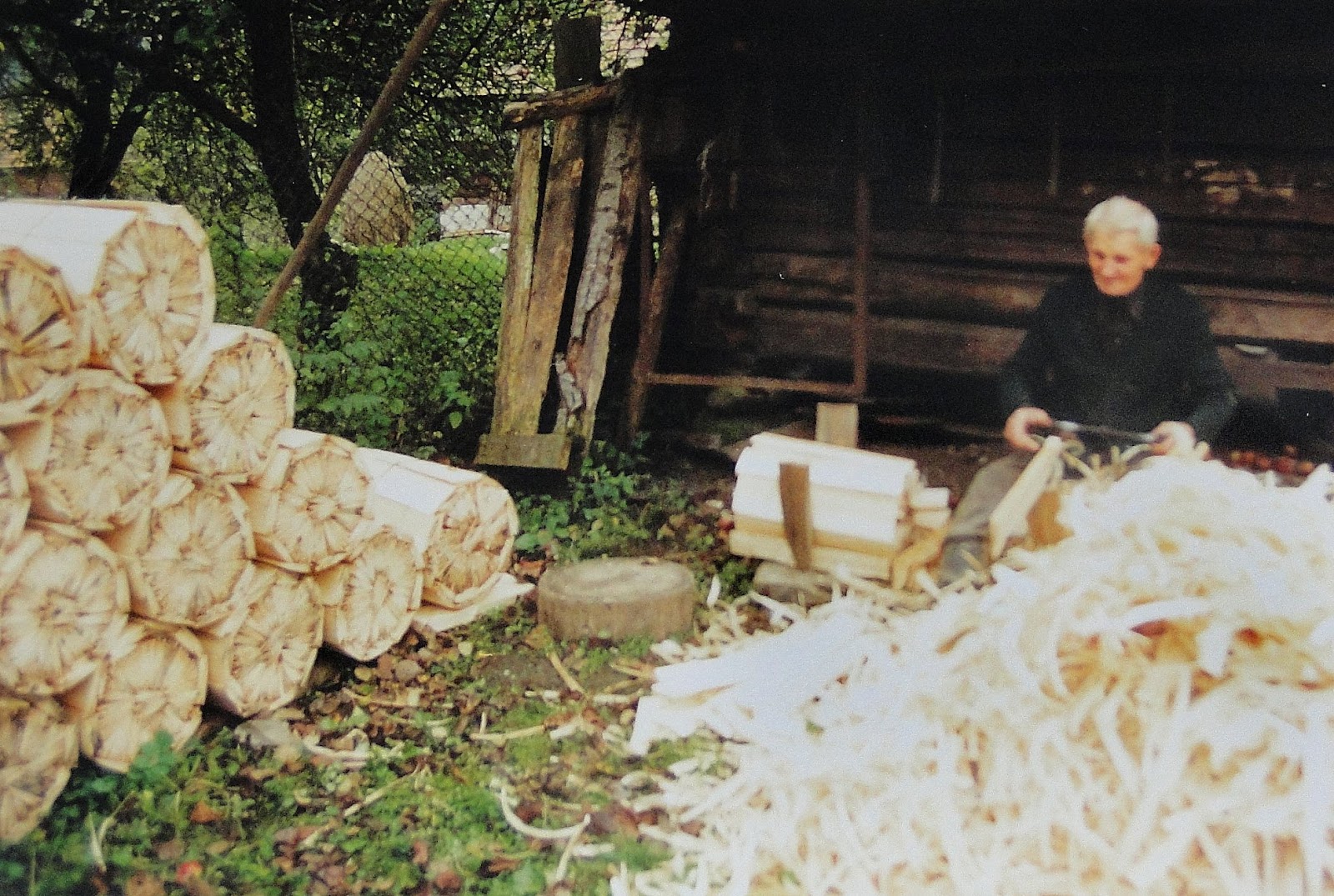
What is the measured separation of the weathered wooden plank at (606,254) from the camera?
5590 mm

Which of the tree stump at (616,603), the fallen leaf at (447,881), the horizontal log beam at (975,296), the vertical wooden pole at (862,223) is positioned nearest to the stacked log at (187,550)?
the fallen leaf at (447,881)

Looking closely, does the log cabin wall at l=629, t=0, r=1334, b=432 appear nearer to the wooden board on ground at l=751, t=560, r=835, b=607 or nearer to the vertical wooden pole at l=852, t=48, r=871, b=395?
the vertical wooden pole at l=852, t=48, r=871, b=395

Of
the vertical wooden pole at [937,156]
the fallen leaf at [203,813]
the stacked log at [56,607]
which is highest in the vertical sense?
the vertical wooden pole at [937,156]

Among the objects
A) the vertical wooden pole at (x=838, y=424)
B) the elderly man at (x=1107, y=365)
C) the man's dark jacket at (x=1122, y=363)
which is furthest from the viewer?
the vertical wooden pole at (x=838, y=424)

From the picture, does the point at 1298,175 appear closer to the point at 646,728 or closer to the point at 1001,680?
the point at 1001,680

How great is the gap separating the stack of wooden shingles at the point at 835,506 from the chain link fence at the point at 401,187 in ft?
6.48

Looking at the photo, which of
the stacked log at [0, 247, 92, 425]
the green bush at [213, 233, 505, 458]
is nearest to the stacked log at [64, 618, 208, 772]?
the stacked log at [0, 247, 92, 425]

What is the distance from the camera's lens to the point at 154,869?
106 inches

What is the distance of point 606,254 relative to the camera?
566cm

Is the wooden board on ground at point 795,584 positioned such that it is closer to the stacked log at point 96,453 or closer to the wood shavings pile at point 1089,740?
the wood shavings pile at point 1089,740

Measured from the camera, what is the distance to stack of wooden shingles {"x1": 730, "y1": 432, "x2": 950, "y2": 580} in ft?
13.4

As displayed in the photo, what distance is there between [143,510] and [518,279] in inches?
123

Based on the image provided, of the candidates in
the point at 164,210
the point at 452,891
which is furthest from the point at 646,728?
the point at 164,210

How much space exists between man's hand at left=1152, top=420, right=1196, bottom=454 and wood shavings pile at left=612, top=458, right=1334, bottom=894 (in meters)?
0.42
